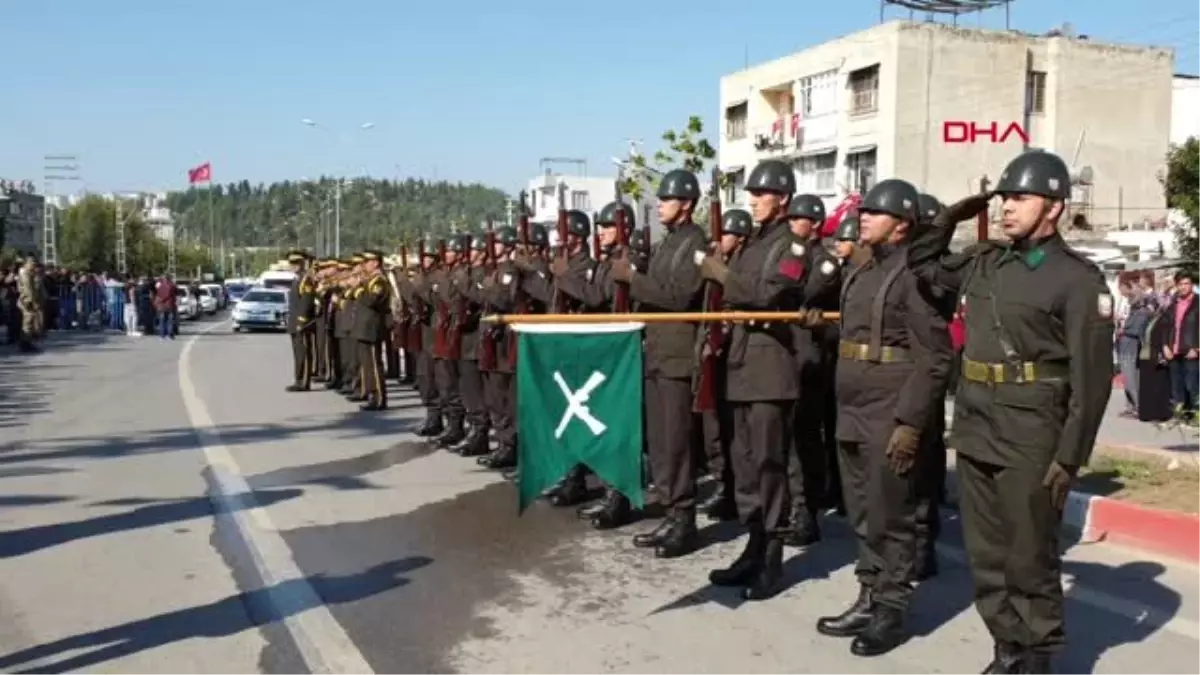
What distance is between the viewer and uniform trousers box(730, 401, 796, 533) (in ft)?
19.7

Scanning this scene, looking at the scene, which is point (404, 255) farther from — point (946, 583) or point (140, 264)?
point (140, 264)

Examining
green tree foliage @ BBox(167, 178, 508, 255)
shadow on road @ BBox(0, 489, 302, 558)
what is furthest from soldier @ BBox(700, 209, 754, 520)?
green tree foliage @ BBox(167, 178, 508, 255)

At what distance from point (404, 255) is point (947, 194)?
27132mm

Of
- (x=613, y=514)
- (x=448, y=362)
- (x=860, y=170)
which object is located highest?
(x=860, y=170)

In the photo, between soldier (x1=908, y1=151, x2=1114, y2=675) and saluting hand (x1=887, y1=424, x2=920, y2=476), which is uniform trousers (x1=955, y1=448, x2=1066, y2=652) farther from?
saluting hand (x1=887, y1=424, x2=920, y2=476)

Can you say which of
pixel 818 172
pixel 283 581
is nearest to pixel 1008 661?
pixel 283 581

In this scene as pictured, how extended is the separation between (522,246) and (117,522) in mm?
3686

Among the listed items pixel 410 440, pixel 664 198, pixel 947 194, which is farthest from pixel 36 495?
pixel 947 194

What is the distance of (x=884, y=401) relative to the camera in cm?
530

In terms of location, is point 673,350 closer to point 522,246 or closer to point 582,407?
point 582,407

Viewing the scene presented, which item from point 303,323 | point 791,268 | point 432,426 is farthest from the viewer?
point 303,323

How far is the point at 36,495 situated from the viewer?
8.59m

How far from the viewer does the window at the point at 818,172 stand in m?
41.2

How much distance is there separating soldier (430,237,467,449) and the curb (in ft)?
17.2
